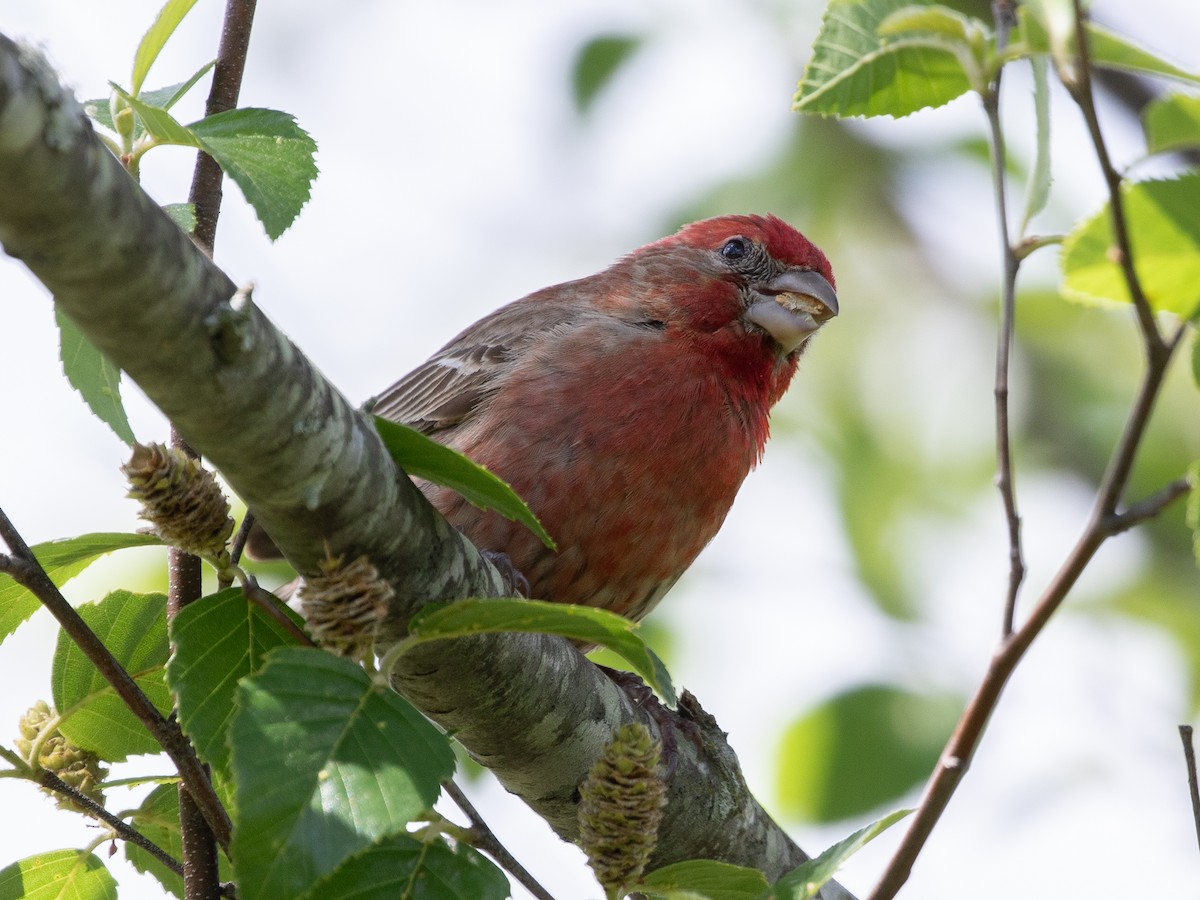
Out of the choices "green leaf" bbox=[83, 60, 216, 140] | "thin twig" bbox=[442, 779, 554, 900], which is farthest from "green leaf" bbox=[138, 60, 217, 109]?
"thin twig" bbox=[442, 779, 554, 900]

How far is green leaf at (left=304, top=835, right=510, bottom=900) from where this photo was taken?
106 inches

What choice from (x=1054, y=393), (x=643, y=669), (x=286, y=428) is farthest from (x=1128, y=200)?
(x=1054, y=393)

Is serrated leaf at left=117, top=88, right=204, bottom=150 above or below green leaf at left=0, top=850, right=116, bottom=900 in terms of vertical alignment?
above

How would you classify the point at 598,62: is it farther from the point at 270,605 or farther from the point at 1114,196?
the point at 1114,196

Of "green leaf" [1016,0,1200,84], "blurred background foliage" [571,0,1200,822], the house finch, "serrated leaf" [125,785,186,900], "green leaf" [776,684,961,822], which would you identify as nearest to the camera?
"green leaf" [1016,0,1200,84]

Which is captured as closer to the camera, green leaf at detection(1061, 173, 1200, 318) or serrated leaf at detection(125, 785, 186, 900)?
green leaf at detection(1061, 173, 1200, 318)

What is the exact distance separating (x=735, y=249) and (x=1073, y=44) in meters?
3.97

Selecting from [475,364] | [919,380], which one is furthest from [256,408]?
[919,380]

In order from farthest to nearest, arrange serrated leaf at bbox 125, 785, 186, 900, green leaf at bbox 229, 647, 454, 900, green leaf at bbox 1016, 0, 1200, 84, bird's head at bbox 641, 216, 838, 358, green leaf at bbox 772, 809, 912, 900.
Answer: bird's head at bbox 641, 216, 838, 358
serrated leaf at bbox 125, 785, 186, 900
green leaf at bbox 772, 809, 912, 900
green leaf at bbox 1016, 0, 1200, 84
green leaf at bbox 229, 647, 454, 900

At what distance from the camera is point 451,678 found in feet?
11.0

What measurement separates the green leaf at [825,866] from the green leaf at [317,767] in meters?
0.78

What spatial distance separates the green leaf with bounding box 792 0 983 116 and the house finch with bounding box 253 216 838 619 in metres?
2.18

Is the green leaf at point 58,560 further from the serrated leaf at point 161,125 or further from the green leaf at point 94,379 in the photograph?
the serrated leaf at point 161,125

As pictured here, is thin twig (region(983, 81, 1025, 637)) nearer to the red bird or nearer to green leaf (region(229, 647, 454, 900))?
green leaf (region(229, 647, 454, 900))
